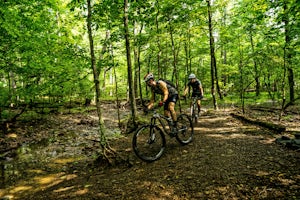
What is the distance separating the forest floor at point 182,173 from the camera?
423cm

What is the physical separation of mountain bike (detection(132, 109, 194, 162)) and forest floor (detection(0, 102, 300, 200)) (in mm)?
276

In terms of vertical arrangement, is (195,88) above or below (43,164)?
above

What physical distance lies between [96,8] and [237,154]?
7379mm

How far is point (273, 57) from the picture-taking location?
9984mm

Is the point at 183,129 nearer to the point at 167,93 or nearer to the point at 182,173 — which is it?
the point at 167,93

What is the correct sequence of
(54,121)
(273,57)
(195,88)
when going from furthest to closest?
(54,121)
(195,88)
(273,57)

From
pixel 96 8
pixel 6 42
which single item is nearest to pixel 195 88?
pixel 96 8

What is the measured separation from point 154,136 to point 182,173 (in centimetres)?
167

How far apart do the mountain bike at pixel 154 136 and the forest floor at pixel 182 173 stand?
10.9 inches

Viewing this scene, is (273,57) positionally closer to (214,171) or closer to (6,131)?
(214,171)

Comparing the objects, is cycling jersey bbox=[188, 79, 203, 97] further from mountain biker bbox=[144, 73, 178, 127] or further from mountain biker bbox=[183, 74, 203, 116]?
mountain biker bbox=[144, 73, 178, 127]

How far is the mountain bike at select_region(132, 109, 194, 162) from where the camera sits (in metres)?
6.04

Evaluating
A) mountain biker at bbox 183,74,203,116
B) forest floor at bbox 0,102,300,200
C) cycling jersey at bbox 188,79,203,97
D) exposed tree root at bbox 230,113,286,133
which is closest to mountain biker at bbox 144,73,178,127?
forest floor at bbox 0,102,300,200

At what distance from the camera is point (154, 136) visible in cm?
643
